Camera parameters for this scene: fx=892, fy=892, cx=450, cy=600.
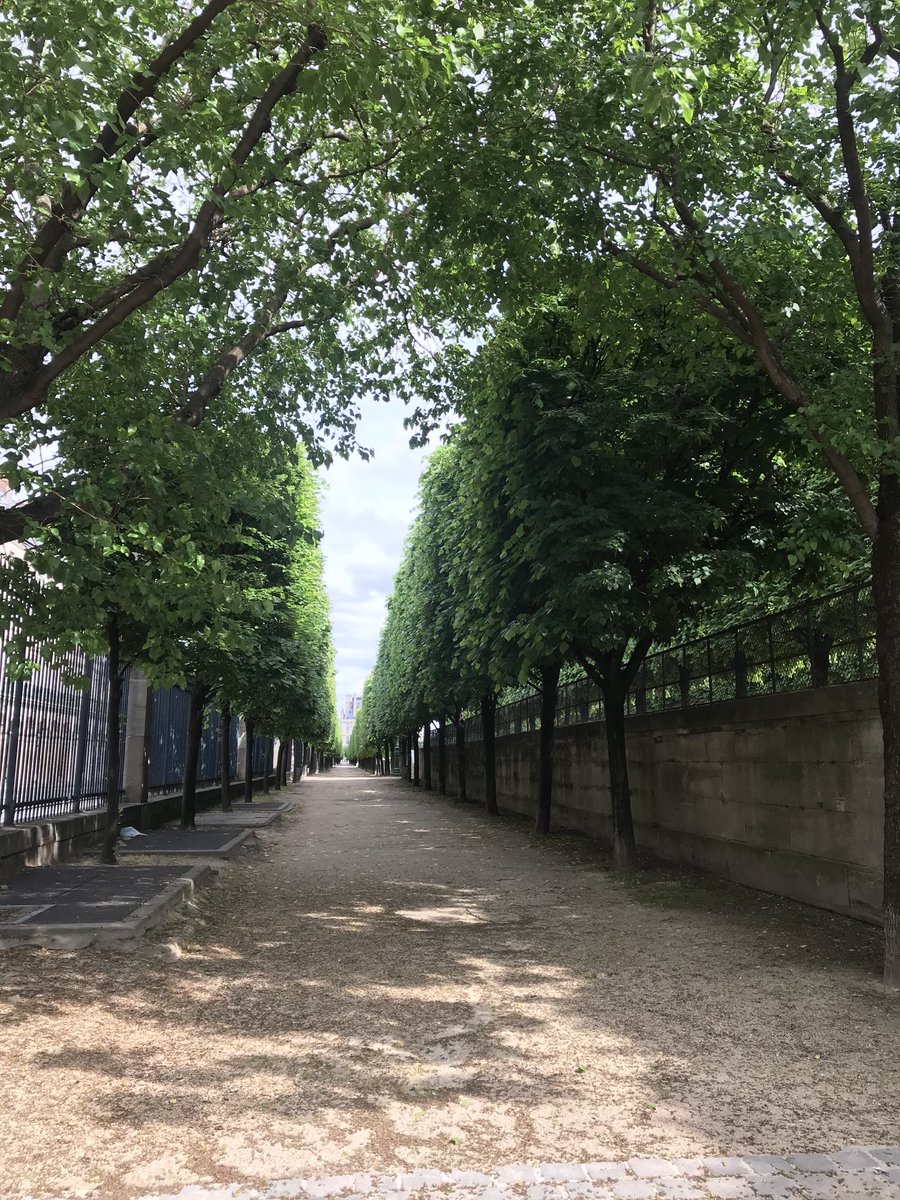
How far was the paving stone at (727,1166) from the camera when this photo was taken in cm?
360

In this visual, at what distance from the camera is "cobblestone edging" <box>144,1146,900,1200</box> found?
341 cm

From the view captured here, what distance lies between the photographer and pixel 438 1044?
17.1ft

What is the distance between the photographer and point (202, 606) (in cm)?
685

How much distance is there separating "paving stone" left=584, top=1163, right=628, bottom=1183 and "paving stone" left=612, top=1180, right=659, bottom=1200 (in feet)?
0.16

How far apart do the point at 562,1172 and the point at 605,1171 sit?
17 centimetres

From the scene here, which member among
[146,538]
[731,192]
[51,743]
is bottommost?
[51,743]

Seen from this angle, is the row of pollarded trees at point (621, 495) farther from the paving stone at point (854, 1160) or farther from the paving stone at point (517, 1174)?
the paving stone at point (517, 1174)

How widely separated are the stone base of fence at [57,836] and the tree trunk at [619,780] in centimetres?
740

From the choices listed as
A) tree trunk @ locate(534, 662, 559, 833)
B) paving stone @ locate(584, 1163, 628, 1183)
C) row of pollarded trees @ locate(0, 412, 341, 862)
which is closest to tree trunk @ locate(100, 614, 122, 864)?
row of pollarded trees @ locate(0, 412, 341, 862)

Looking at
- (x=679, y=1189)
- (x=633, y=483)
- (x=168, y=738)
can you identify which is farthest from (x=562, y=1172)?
(x=168, y=738)

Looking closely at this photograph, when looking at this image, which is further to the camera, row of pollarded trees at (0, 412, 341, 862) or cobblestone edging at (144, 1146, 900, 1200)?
row of pollarded trees at (0, 412, 341, 862)

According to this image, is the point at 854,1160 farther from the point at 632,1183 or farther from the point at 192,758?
the point at 192,758

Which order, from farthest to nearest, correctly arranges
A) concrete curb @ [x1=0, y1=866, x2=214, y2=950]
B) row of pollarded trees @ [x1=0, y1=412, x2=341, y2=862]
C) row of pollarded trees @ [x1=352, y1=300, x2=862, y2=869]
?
1. row of pollarded trees @ [x1=352, y1=300, x2=862, y2=869]
2. concrete curb @ [x1=0, y1=866, x2=214, y2=950]
3. row of pollarded trees @ [x1=0, y1=412, x2=341, y2=862]

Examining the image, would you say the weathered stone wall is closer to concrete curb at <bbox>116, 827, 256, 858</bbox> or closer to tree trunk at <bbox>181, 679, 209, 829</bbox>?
concrete curb at <bbox>116, 827, 256, 858</bbox>
